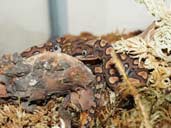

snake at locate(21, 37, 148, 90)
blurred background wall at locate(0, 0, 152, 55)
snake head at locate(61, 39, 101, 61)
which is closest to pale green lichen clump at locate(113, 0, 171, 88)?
snake at locate(21, 37, 148, 90)

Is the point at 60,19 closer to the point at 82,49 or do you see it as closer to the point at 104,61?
the point at 82,49

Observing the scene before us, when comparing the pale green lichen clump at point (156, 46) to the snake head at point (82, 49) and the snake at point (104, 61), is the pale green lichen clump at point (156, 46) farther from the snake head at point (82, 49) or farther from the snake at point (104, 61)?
the snake head at point (82, 49)

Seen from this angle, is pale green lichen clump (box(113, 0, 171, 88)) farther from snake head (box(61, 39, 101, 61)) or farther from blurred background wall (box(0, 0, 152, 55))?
blurred background wall (box(0, 0, 152, 55))

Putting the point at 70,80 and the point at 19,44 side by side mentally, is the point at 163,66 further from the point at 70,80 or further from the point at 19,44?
the point at 19,44

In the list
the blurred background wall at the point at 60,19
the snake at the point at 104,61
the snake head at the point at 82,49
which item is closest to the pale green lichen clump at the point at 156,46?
the snake at the point at 104,61

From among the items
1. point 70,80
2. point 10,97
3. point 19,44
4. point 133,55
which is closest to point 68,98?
point 70,80

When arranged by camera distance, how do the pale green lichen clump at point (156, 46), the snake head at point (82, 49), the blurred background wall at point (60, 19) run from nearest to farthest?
the pale green lichen clump at point (156, 46) < the snake head at point (82, 49) < the blurred background wall at point (60, 19)
